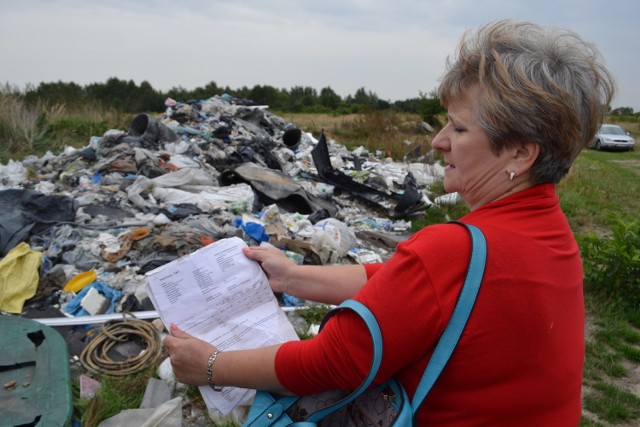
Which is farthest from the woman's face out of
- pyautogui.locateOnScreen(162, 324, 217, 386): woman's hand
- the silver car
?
the silver car

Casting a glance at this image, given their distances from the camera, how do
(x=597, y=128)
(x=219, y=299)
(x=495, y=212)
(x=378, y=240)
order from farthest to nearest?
(x=378, y=240)
(x=219, y=299)
(x=597, y=128)
(x=495, y=212)

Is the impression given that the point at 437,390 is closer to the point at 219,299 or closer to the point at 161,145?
the point at 219,299

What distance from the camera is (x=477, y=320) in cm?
105

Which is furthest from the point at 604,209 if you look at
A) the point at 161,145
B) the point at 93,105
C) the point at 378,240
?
the point at 93,105

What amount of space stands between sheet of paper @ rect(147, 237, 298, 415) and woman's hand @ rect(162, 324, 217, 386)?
10 cm

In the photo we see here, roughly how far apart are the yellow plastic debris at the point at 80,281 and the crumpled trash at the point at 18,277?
0.22 m

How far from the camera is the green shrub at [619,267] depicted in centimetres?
393

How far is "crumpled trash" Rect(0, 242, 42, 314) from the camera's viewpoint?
10.6 feet

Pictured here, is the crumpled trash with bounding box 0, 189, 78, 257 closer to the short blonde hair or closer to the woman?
the woman

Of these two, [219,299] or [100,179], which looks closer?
[219,299]

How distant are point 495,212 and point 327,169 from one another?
20.3ft

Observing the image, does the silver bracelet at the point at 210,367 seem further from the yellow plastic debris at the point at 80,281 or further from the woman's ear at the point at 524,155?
the yellow plastic debris at the point at 80,281

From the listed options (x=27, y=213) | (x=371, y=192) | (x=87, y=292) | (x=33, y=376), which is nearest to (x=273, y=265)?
(x=33, y=376)

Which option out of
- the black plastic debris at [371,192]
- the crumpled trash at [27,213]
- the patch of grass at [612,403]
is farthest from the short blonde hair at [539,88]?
the black plastic debris at [371,192]
